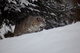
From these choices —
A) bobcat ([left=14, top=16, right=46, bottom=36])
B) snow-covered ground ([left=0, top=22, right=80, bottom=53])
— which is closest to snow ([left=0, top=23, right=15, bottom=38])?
bobcat ([left=14, top=16, right=46, bottom=36])

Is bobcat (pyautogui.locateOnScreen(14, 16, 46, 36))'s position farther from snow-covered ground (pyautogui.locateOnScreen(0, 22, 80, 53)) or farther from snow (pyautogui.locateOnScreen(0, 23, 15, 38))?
snow-covered ground (pyautogui.locateOnScreen(0, 22, 80, 53))

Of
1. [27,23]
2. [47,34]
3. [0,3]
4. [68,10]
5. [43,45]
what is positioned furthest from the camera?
[68,10]

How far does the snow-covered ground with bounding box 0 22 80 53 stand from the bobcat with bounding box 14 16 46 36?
231cm

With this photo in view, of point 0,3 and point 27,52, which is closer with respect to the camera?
point 27,52

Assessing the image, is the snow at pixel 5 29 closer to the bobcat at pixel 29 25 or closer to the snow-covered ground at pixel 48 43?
the bobcat at pixel 29 25

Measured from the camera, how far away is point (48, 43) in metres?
2.12

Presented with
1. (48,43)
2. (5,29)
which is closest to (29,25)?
(5,29)

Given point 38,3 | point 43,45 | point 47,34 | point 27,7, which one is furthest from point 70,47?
point 38,3

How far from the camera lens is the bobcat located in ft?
15.7

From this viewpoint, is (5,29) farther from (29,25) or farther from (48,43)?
(48,43)

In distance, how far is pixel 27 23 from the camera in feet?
15.8

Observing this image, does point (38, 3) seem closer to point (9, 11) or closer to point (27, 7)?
point (27, 7)

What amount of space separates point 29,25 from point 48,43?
2.77 meters

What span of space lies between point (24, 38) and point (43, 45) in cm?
45
